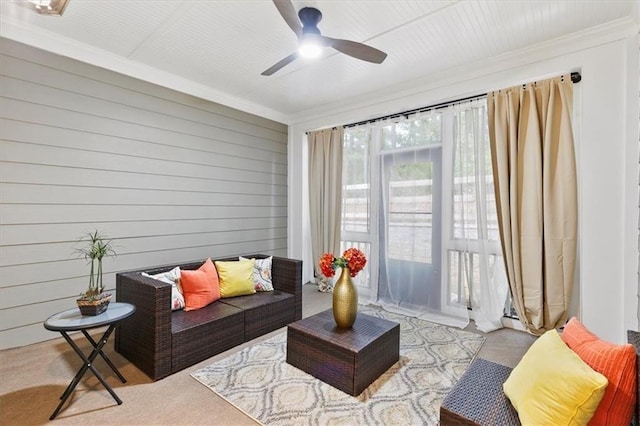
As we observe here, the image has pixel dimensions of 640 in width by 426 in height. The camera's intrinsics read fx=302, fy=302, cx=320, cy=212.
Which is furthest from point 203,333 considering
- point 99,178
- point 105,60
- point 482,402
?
point 105,60

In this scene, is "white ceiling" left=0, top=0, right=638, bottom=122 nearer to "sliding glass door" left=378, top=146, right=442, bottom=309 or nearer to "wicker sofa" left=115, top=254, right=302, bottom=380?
"sliding glass door" left=378, top=146, right=442, bottom=309

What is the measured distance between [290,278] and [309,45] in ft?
7.32

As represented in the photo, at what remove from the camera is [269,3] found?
2248 millimetres

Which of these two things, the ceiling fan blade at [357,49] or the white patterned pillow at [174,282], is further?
the white patterned pillow at [174,282]

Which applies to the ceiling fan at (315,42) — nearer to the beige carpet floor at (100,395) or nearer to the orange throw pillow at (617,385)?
the orange throw pillow at (617,385)

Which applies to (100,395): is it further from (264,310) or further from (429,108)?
(429,108)

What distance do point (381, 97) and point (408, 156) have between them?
2.80 ft

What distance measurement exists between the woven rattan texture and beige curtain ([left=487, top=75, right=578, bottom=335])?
1548mm

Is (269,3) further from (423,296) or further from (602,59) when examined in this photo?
(423,296)

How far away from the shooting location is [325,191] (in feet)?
14.8

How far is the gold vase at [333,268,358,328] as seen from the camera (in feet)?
7.54

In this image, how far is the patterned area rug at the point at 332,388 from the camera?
1.81 meters

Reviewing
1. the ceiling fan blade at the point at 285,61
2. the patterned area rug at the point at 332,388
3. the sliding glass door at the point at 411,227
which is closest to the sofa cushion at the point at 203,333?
the patterned area rug at the point at 332,388

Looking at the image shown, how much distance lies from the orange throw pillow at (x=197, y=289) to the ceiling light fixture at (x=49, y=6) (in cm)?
223
